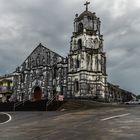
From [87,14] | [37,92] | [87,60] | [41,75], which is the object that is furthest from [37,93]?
[87,14]

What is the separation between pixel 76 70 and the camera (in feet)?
147

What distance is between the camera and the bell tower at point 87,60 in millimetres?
43969

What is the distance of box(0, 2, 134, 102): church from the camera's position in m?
44.3

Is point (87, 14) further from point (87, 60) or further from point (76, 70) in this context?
point (76, 70)

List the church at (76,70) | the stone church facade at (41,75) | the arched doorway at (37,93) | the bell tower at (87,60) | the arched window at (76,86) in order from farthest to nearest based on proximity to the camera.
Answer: the arched doorway at (37,93), the stone church facade at (41,75), the arched window at (76,86), the church at (76,70), the bell tower at (87,60)

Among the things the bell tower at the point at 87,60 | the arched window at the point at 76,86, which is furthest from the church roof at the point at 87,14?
the arched window at the point at 76,86

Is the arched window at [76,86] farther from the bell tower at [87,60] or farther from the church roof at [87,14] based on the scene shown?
the church roof at [87,14]

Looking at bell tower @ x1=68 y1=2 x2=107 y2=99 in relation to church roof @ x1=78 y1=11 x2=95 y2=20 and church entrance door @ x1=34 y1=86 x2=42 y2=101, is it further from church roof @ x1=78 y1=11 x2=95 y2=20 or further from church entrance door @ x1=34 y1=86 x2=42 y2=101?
church entrance door @ x1=34 y1=86 x2=42 y2=101

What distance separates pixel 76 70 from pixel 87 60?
7.12ft

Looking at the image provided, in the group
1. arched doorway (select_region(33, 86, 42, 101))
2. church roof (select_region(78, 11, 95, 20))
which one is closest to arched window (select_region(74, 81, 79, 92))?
arched doorway (select_region(33, 86, 42, 101))

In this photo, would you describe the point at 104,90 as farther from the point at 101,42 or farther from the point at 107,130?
the point at 107,130

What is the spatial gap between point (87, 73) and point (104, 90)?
13.3ft

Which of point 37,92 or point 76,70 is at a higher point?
point 76,70

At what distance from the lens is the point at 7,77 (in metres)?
57.2
